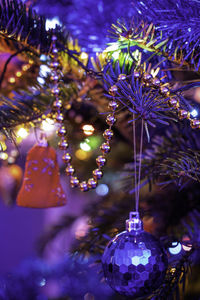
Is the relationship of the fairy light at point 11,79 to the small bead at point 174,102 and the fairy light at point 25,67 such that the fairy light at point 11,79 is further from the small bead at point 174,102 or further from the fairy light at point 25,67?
the small bead at point 174,102

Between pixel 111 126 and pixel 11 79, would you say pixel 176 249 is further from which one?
pixel 11 79

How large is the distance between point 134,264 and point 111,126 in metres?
0.21

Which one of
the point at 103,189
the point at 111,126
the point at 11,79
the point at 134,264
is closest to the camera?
the point at 134,264

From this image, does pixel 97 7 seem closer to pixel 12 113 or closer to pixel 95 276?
pixel 12 113


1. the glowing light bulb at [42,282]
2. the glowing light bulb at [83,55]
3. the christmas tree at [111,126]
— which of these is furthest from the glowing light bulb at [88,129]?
the glowing light bulb at [42,282]

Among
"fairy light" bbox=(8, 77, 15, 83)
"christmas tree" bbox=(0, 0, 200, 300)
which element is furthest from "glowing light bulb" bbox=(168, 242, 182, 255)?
"fairy light" bbox=(8, 77, 15, 83)

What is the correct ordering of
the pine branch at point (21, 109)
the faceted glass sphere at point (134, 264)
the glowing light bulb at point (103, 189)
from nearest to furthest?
the faceted glass sphere at point (134, 264), the pine branch at point (21, 109), the glowing light bulb at point (103, 189)

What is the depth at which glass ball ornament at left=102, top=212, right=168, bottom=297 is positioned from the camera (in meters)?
0.31

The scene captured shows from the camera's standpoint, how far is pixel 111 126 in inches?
17.6

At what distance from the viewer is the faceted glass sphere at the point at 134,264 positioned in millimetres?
308

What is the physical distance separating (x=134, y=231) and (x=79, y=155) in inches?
14.6

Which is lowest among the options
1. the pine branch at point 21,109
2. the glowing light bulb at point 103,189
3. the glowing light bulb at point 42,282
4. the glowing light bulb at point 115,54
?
the glowing light bulb at point 42,282

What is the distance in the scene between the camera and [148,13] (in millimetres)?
378

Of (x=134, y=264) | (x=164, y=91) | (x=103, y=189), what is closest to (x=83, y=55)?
(x=164, y=91)
